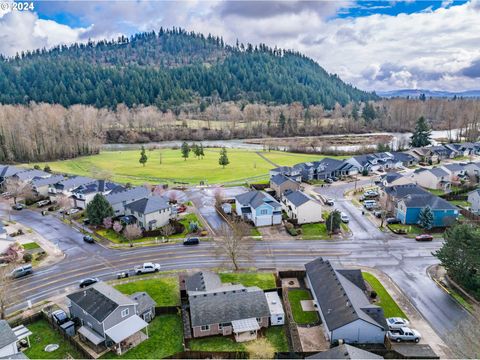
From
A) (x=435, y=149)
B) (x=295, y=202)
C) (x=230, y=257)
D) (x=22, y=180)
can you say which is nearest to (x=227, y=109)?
(x=435, y=149)

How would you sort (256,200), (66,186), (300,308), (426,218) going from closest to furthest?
(300,308), (426,218), (256,200), (66,186)

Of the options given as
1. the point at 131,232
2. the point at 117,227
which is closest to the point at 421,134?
the point at 131,232

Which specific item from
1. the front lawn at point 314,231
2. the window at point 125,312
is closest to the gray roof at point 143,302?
the window at point 125,312

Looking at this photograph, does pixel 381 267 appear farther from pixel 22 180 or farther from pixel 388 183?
pixel 22 180

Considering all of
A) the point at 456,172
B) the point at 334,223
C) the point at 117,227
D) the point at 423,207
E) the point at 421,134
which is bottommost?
the point at 334,223

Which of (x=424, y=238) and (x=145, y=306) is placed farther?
(x=424, y=238)

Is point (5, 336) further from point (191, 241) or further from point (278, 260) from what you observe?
point (278, 260)

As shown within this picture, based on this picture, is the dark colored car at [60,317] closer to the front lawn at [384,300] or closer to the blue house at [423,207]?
the front lawn at [384,300]
